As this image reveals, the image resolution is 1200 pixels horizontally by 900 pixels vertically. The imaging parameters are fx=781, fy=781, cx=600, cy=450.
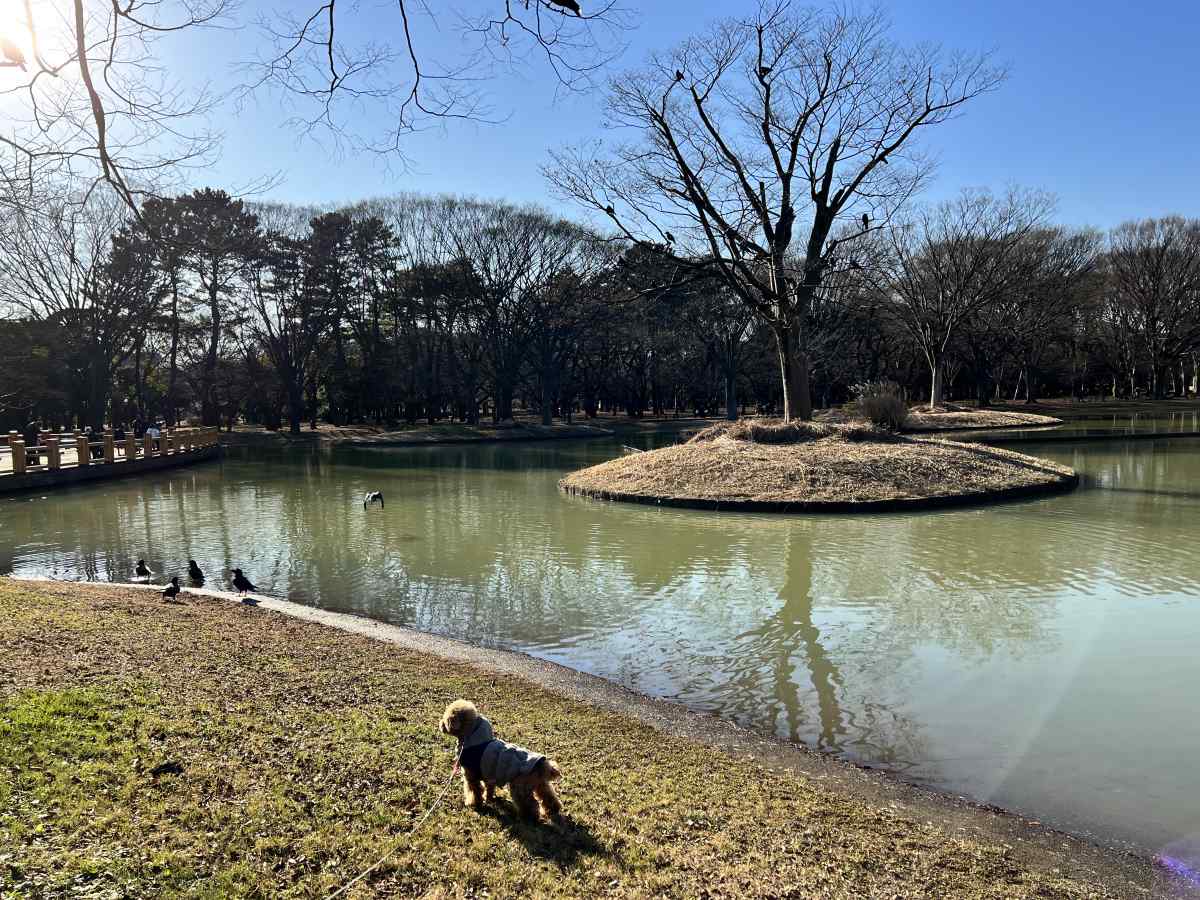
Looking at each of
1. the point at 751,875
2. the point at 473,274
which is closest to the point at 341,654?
the point at 751,875

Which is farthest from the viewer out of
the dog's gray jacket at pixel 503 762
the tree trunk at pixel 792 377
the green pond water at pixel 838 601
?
the tree trunk at pixel 792 377

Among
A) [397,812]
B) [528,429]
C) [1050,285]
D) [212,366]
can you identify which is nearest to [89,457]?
[212,366]

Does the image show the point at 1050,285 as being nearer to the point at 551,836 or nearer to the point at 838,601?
the point at 838,601

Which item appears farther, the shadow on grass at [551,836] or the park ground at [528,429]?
the park ground at [528,429]

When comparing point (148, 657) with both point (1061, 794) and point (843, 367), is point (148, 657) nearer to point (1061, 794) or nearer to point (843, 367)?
point (1061, 794)

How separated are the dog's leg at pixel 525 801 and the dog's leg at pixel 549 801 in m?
0.04

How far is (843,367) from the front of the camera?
53875 millimetres

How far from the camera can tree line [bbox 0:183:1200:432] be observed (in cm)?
3803

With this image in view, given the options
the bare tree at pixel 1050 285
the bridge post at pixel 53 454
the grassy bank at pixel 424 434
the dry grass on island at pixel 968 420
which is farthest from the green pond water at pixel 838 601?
the bare tree at pixel 1050 285

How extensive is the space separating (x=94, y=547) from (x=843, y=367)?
1909 inches

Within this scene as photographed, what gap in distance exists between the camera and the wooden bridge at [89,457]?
21.5m

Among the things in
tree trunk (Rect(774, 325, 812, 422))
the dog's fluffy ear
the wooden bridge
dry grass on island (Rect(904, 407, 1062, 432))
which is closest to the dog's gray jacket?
the dog's fluffy ear

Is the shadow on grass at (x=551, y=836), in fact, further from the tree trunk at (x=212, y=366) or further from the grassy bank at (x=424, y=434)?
the tree trunk at (x=212, y=366)

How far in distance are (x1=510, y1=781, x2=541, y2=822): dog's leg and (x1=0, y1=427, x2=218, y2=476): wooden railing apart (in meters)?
23.2
